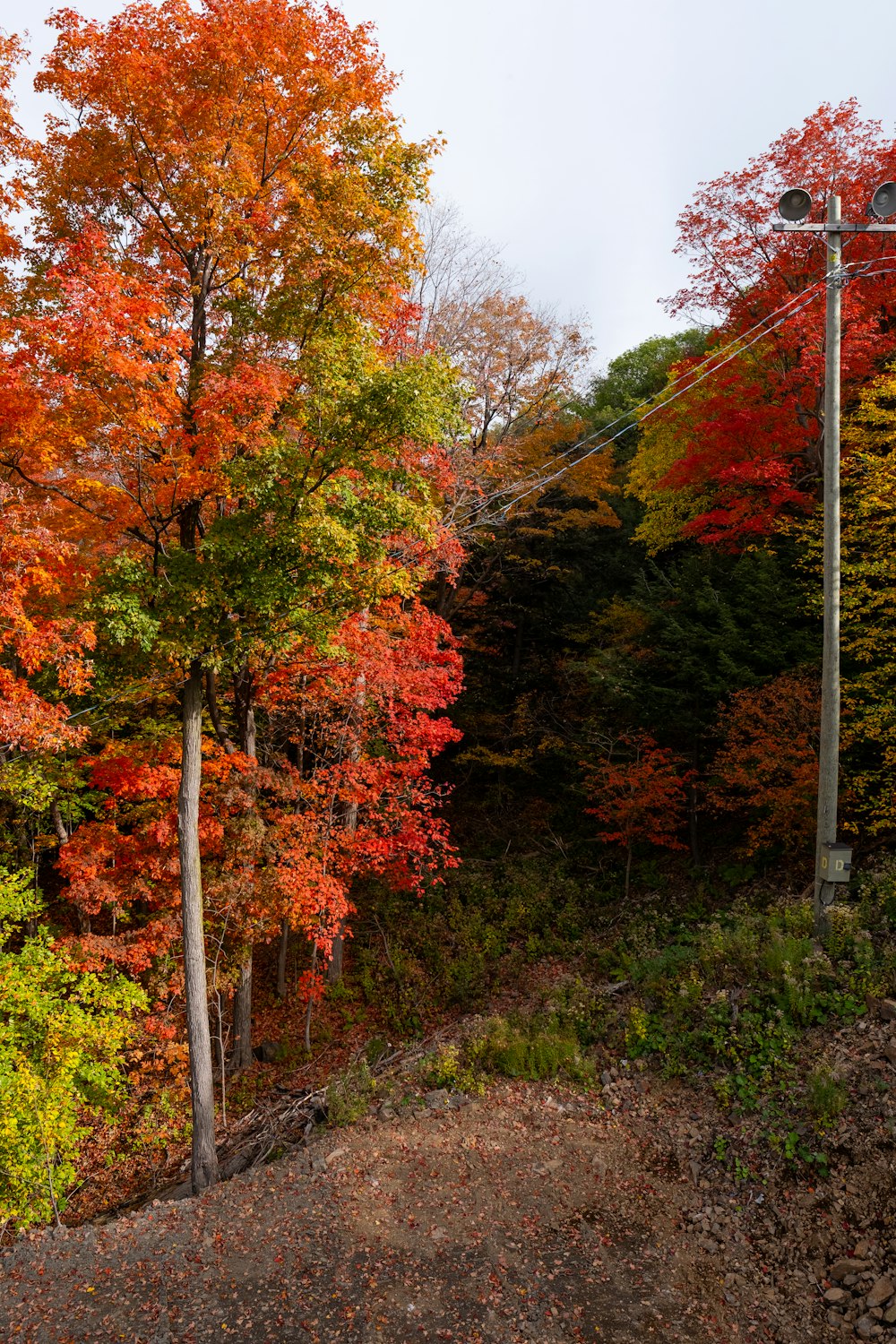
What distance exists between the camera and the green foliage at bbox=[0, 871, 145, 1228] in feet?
30.6

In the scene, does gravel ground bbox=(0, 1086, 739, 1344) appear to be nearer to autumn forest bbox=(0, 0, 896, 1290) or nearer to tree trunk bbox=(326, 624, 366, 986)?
autumn forest bbox=(0, 0, 896, 1290)

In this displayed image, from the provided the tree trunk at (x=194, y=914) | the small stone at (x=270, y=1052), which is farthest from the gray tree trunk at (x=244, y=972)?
the tree trunk at (x=194, y=914)

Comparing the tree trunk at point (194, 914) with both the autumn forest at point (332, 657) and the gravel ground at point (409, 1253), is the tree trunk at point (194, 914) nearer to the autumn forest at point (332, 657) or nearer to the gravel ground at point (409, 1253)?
the autumn forest at point (332, 657)

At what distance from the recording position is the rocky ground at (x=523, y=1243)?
18.9 ft

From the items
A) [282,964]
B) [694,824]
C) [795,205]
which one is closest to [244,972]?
[282,964]

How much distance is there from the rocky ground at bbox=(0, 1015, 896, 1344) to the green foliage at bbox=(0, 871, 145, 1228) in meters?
1.87

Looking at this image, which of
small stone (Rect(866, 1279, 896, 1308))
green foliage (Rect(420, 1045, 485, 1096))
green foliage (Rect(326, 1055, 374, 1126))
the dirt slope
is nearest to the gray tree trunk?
green foliage (Rect(326, 1055, 374, 1126))

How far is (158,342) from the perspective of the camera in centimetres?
857

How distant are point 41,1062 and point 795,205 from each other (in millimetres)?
14231

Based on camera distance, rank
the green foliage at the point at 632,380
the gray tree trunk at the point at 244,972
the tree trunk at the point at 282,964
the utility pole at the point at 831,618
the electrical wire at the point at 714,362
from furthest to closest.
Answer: the green foliage at the point at 632,380 → the tree trunk at the point at 282,964 → the gray tree trunk at the point at 244,972 → the electrical wire at the point at 714,362 → the utility pole at the point at 831,618

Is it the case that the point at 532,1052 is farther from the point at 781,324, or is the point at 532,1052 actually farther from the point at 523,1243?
the point at 781,324

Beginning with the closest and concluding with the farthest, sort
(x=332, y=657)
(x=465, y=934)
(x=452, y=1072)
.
A: (x=452, y=1072), (x=332, y=657), (x=465, y=934)

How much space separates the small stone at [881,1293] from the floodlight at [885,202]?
33.3ft

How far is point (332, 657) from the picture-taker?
11.4m
